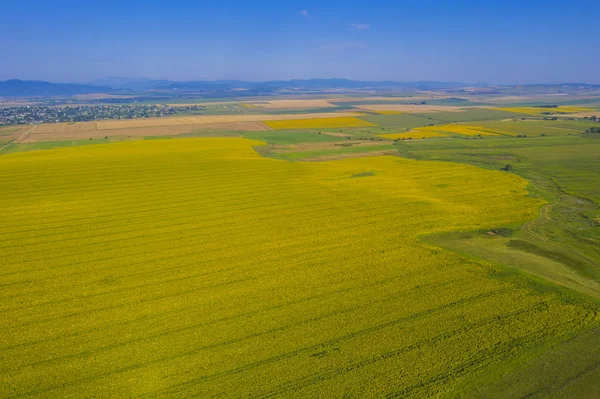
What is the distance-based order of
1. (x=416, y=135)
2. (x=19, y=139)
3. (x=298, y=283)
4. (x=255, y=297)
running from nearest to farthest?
(x=255, y=297) → (x=298, y=283) → (x=19, y=139) → (x=416, y=135)

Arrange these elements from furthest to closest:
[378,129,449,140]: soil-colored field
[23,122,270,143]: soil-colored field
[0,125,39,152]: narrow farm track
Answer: [23,122,270,143]: soil-colored field
[378,129,449,140]: soil-colored field
[0,125,39,152]: narrow farm track

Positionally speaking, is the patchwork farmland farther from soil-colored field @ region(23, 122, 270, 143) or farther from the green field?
→ soil-colored field @ region(23, 122, 270, 143)

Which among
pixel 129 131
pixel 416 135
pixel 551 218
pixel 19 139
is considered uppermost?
pixel 129 131

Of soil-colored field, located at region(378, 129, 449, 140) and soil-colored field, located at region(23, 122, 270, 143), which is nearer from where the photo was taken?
soil-colored field, located at region(378, 129, 449, 140)

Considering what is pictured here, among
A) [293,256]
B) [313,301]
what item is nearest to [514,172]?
[293,256]

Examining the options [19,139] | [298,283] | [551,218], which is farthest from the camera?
[19,139]

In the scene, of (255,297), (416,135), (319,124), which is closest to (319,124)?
(319,124)

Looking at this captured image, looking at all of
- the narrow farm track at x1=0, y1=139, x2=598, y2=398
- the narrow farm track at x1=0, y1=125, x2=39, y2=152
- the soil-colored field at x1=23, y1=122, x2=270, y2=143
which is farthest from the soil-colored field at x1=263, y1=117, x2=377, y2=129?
the narrow farm track at x1=0, y1=139, x2=598, y2=398

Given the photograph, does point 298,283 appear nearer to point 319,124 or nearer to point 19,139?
point 19,139

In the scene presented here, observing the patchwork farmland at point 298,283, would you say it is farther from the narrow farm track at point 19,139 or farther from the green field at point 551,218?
the narrow farm track at point 19,139
